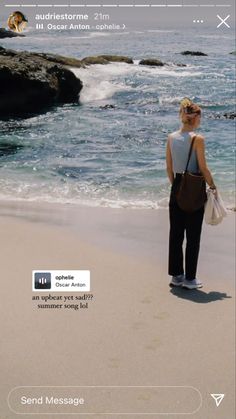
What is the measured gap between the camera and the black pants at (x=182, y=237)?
12.8 feet

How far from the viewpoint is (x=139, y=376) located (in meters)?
3.08

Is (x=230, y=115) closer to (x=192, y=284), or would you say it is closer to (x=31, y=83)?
(x=31, y=83)

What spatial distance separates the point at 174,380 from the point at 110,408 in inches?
13.0

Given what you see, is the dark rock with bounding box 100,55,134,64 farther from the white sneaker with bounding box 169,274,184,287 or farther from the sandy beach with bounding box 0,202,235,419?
the white sneaker with bounding box 169,274,184,287

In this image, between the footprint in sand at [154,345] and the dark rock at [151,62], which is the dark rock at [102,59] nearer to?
the dark rock at [151,62]

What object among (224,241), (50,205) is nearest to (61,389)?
(224,241)

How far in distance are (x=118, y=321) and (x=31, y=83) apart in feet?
28.9

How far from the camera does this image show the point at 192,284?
3.96m

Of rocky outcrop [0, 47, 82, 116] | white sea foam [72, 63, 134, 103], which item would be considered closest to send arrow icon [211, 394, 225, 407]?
rocky outcrop [0, 47, 82, 116]

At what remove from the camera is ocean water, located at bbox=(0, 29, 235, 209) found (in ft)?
21.1

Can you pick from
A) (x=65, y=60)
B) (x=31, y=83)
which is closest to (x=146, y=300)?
(x=31, y=83)

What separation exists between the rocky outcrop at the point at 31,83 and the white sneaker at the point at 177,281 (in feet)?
21.8

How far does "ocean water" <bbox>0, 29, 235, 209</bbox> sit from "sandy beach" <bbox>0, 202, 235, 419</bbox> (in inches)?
59.6

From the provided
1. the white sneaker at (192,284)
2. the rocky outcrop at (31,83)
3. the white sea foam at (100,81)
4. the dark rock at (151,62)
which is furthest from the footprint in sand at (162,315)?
the dark rock at (151,62)
